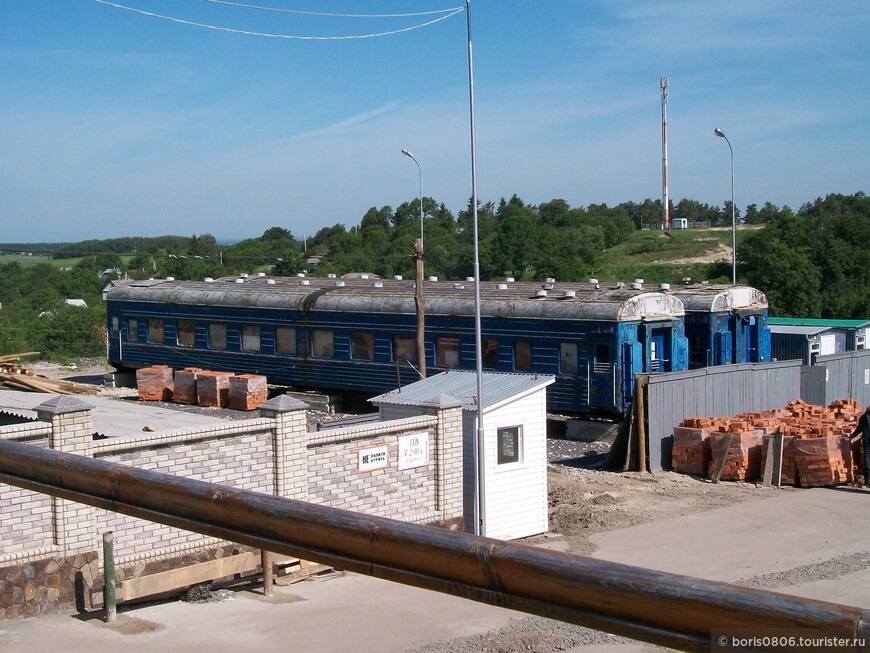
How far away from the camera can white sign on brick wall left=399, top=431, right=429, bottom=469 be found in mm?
13773

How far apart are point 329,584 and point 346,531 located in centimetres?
1072

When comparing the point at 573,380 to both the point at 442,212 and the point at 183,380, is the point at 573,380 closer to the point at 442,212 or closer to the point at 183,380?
the point at 183,380

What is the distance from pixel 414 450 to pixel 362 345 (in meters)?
13.5

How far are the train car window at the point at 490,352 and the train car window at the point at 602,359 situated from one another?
2877 mm

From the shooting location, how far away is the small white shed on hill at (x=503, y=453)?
568 inches

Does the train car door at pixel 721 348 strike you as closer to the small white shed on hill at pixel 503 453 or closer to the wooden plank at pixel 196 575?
the small white shed on hill at pixel 503 453

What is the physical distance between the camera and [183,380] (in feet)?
94.4

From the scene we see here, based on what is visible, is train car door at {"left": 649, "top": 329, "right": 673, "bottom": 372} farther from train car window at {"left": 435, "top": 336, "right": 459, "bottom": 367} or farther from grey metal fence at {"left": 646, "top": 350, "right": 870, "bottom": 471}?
train car window at {"left": 435, "top": 336, "right": 459, "bottom": 367}

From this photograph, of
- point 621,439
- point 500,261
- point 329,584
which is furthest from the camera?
point 500,261

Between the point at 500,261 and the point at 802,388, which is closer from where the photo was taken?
the point at 802,388

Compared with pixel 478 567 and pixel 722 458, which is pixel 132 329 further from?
pixel 478 567

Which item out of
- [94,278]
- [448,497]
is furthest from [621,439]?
[94,278]

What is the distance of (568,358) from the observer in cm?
2323

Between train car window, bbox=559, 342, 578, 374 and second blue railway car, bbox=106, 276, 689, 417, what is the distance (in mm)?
26
